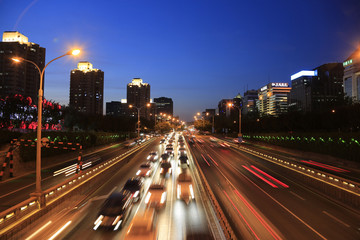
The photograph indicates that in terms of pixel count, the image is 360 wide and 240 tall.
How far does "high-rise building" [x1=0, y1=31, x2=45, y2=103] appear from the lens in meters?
136

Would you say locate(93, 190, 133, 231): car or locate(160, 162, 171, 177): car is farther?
locate(160, 162, 171, 177): car

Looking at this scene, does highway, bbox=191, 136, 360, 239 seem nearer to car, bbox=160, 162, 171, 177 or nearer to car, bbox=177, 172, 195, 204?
car, bbox=177, 172, 195, 204

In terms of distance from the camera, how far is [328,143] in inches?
1387

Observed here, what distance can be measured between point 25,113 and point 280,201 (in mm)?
73635

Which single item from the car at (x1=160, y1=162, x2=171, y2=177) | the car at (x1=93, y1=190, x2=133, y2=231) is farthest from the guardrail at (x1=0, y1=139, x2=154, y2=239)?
the car at (x1=160, y1=162, x2=171, y2=177)

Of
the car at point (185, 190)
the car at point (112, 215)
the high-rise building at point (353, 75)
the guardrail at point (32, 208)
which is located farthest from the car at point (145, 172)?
the high-rise building at point (353, 75)

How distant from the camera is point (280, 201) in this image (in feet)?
50.6

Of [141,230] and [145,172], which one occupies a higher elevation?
[141,230]

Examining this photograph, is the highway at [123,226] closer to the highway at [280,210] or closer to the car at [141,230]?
the car at [141,230]

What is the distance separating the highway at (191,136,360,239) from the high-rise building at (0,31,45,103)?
139322mm

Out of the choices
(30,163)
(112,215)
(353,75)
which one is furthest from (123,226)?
(353,75)

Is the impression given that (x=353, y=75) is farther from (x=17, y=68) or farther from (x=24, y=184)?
(x=17, y=68)

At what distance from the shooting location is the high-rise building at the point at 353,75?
149288 mm

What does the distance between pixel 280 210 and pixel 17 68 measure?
163 metres
